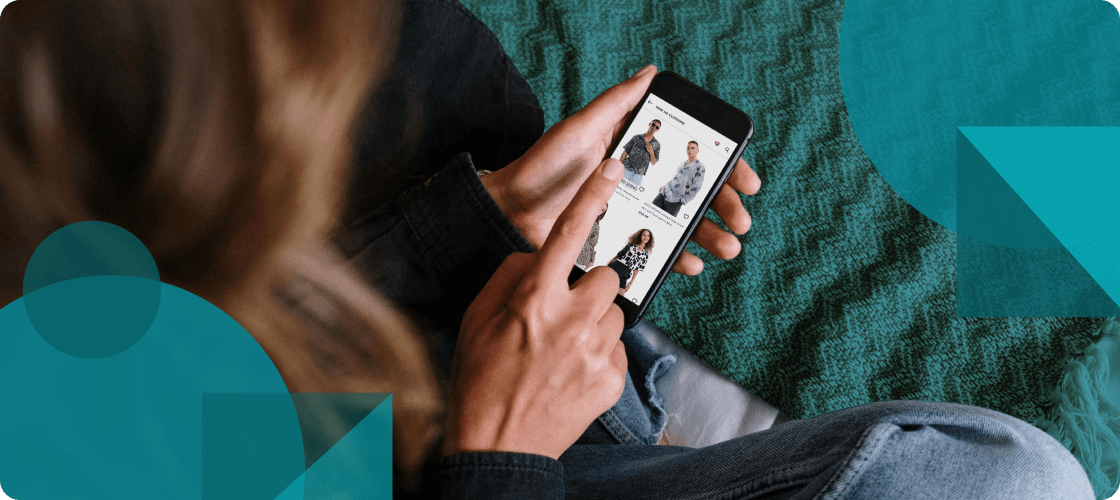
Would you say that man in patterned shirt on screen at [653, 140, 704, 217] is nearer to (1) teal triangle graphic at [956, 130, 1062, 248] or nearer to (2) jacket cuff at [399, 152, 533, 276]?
(2) jacket cuff at [399, 152, 533, 276]

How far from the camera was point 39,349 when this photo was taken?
0.97 feet

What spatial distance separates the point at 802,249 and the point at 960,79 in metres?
0.25

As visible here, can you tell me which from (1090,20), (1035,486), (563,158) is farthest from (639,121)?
(1090,20)

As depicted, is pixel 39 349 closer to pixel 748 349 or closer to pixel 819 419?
pixel 819 419

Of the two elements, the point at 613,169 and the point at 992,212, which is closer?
the point at 613,169

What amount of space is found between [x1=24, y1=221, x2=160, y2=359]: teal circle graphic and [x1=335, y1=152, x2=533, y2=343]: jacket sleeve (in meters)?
0.13

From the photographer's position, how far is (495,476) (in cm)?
31

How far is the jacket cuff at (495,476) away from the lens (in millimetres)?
306

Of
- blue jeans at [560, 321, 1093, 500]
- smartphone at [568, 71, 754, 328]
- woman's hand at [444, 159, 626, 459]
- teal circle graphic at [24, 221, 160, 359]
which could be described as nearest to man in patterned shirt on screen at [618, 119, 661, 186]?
smartphone at [568, 71, 754, 328]

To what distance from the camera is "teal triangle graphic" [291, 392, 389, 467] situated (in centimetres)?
38
